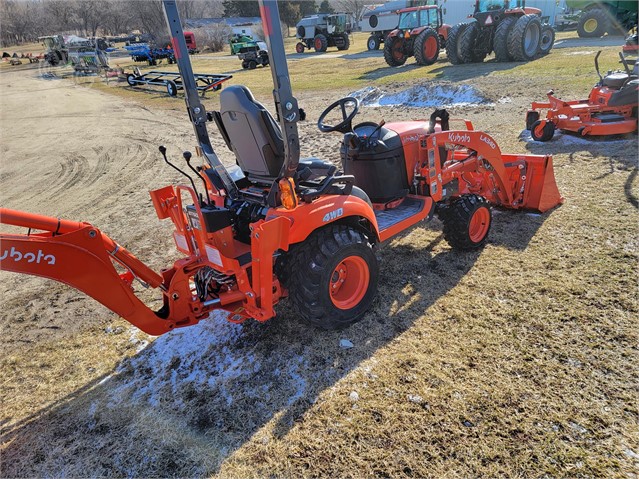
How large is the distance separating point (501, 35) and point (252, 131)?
611 inches

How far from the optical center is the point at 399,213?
4.20m

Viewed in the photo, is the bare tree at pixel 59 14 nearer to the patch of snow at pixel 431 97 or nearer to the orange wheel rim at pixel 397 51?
the orange wheel rim at pixel 397 51

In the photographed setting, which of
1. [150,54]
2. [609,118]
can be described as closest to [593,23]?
A: [609,118]

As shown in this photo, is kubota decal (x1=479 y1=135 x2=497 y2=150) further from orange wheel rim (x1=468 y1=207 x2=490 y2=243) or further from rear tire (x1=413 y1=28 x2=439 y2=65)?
rear tire (x1=413 y1=28 x2=439 y2=65)

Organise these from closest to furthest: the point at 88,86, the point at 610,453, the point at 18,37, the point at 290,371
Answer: the point at 610,453
the point at 290,371
the point at 88,86
the point at 18,37

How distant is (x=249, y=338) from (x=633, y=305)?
3.08 metres

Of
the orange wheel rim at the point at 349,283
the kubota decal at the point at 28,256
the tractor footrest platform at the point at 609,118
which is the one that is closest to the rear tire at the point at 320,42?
the tractor footrest platform at the point at 609,118

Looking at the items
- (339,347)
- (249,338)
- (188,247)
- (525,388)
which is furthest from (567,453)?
(188,247)

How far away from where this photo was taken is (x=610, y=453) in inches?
92.2

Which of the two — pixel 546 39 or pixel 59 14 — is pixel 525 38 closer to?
pixel 546 39

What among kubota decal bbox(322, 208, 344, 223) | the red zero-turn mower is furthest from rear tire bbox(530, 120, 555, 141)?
kubota decal bbox(322, 208, 344, 223)

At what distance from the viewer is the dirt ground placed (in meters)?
2.48

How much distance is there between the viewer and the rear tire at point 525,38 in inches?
593

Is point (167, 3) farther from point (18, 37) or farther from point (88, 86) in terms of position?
point (18, 37)
